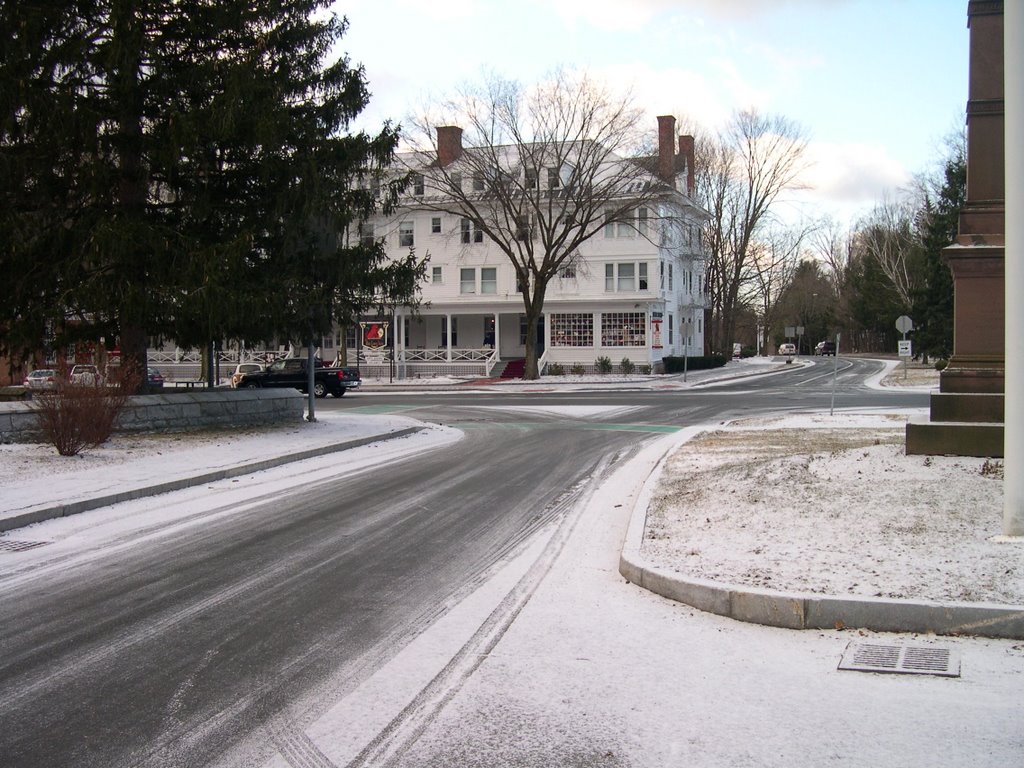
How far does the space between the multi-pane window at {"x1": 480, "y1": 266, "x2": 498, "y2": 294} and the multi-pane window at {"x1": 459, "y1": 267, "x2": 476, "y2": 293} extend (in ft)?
1.52

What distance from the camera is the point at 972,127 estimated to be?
36.9 feet

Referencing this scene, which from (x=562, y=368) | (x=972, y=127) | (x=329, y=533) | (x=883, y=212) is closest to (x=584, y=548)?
(x=329, y=533)

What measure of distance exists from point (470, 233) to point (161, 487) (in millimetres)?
40176

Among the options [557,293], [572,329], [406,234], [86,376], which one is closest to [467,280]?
[406,234]

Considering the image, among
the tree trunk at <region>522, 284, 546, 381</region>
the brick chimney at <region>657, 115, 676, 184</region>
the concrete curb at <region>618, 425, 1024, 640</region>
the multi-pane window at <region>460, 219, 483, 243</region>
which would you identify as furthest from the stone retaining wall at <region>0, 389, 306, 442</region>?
the multi-pane window at <region>460, 219, 483, 243</region>

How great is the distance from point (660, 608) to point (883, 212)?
276ft

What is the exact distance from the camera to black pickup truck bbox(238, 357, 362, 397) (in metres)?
34.7

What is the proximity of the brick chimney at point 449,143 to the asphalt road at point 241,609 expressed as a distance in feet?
106

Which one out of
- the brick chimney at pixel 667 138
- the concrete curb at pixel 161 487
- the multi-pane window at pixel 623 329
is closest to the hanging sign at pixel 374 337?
the multi-pane window at pixel 623 329

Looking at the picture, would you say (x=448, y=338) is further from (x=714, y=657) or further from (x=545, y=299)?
(x=714, y=657)

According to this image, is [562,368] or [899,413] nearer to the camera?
[899,413]

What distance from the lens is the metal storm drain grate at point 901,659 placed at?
4.98m

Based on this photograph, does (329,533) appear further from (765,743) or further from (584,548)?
(765,743)

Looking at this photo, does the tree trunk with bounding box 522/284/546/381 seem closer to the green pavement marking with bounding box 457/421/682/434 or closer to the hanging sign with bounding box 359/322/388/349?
the hanging sign with bounding box 359/322/388/349
